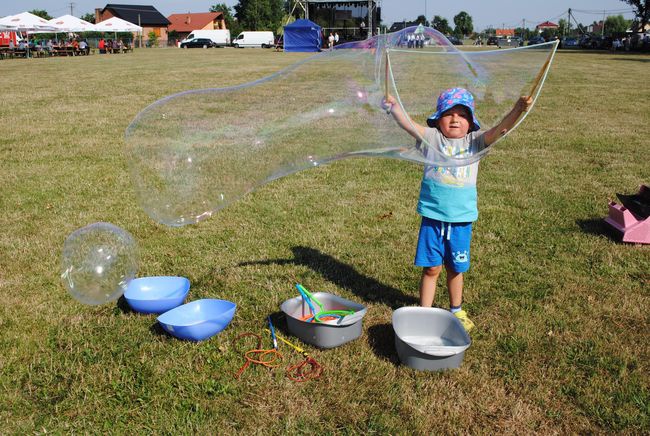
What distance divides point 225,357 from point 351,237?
1850 millimetres

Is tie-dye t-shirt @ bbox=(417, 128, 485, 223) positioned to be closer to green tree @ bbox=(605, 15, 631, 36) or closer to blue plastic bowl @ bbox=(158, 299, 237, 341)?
blue plastic bowl @ bbox=(158, 299, 237, 341)

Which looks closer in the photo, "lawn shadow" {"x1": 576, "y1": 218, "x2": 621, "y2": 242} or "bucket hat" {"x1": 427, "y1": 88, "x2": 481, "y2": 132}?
"bucket hat" {"x1": 427, "y1": 88, "x2": 481, "y2": 132}

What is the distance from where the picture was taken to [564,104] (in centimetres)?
1179

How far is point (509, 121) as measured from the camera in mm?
2654

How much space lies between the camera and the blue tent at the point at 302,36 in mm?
35250

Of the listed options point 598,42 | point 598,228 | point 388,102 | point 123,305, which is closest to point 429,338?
point 388,102

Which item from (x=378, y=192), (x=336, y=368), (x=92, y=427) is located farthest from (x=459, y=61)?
(x=378, y=192)

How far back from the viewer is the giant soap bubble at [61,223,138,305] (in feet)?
10.7

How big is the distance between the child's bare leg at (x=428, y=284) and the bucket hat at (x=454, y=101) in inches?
32.3

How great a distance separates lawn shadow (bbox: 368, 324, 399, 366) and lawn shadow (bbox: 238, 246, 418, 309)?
0.28 meters

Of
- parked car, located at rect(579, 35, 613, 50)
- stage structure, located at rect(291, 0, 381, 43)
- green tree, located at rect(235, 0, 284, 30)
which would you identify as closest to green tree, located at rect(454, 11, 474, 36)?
green tree, located at rect(235, 0, 284, 30)

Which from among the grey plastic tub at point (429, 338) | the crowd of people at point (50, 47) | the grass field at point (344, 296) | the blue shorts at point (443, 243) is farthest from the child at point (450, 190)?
the crowd of people at point (50, 47)

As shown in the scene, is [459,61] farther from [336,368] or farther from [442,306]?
[336,368]

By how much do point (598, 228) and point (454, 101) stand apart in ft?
8.31
